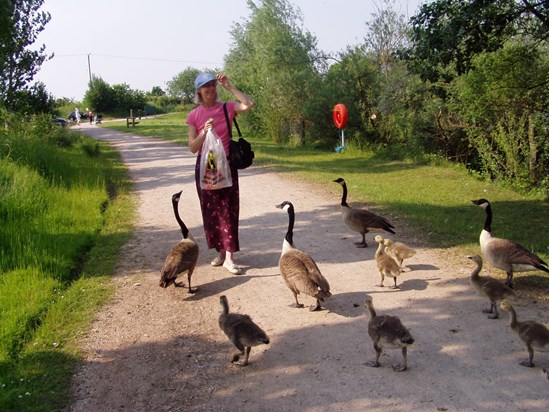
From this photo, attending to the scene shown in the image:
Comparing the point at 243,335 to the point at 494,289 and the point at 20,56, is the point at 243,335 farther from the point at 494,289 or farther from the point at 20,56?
the point at 20,56

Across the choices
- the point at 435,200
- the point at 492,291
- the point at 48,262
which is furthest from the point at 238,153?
the point at 435,200

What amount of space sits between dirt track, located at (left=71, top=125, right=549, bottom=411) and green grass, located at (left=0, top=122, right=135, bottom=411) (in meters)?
0.29

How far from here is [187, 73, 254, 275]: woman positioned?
657 centimetres

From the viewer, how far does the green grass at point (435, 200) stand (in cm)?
822

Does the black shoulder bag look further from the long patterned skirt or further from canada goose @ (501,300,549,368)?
canada goose @ (501,300,549,368)

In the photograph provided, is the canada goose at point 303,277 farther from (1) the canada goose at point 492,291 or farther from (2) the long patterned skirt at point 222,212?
(1) the canada goose at point 492,291

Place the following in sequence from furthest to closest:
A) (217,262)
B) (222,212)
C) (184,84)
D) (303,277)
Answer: (184,84) → (217,262) → (222,212) → (303,277)

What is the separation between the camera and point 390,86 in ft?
63.9

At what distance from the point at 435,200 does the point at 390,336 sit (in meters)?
7.78

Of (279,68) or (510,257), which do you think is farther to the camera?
(279,68)

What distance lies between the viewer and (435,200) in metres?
11.6

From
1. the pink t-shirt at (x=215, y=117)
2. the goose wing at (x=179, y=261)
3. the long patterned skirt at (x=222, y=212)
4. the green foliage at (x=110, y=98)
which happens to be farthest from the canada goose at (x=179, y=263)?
the green foliage at (x=110, y=98)

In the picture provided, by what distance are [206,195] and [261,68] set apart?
2241cm

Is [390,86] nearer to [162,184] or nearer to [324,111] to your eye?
[324,111]
